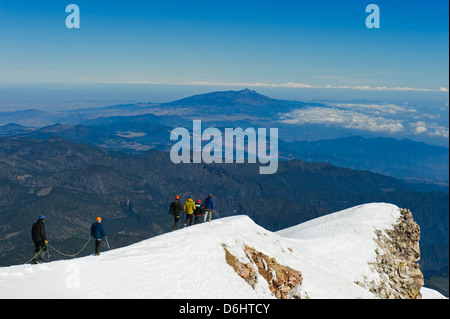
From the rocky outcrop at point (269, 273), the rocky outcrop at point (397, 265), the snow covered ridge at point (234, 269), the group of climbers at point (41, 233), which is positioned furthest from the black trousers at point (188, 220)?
the rocky outcrop at point (397, 265)

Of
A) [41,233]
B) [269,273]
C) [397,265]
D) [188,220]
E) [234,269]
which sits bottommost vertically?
[397,265]

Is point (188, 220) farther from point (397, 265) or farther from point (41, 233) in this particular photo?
point (397, 265)

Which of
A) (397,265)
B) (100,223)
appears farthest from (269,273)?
(397,265)

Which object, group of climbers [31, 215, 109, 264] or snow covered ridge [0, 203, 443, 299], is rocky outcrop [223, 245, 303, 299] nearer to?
snow covered ridge [0, 203, 443, 299]

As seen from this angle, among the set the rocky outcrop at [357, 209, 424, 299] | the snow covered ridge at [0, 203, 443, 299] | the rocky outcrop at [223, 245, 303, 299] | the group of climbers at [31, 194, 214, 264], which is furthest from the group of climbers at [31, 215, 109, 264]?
the rocky outcrop at [357, 209, 424, 299]

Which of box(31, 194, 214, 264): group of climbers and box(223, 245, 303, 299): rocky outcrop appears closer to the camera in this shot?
box(31, 194, 214, 264): group of climbers
